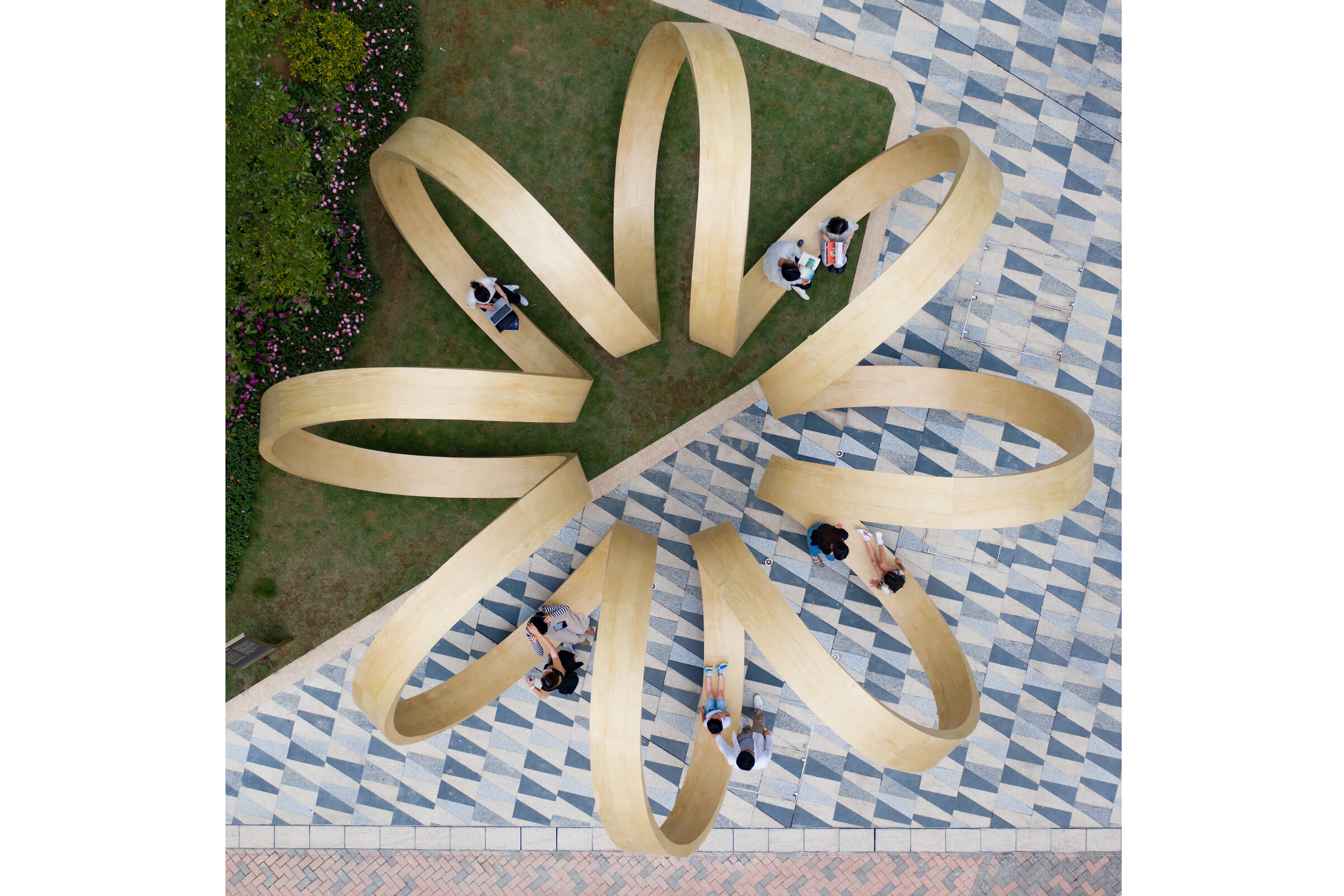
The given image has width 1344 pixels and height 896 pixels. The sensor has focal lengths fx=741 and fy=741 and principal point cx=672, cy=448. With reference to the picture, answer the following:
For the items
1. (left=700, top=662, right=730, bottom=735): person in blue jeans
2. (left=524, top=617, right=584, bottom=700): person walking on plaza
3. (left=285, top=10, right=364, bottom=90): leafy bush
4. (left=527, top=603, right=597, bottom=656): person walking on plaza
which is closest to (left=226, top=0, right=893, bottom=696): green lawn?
(left=285, top=10, right=364, bottom=90): leafy bush

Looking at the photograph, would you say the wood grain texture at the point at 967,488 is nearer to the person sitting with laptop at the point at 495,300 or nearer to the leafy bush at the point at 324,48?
the person sitting with laptop at the point at 495,300

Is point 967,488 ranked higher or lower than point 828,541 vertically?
higher

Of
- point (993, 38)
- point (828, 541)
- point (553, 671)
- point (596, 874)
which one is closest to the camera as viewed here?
point (553, 671)

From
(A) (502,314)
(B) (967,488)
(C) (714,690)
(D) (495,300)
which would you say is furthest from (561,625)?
(B) (967,488)

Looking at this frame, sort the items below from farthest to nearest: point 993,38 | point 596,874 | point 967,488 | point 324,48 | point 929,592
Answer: point 929,592, point 596,874, point 993,38, point 324,48, point 967,488

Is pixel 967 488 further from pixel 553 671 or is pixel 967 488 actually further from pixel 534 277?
pixel 534 277

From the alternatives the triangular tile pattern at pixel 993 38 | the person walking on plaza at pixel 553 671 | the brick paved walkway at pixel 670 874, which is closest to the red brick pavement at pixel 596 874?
the brick paved walkway at pixel 670 874

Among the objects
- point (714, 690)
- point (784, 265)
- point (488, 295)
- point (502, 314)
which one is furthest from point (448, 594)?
point (784, 265)

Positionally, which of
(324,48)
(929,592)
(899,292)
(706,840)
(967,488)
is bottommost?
(706,840)

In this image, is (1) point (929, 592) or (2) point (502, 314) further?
(1) point (929, 592)
